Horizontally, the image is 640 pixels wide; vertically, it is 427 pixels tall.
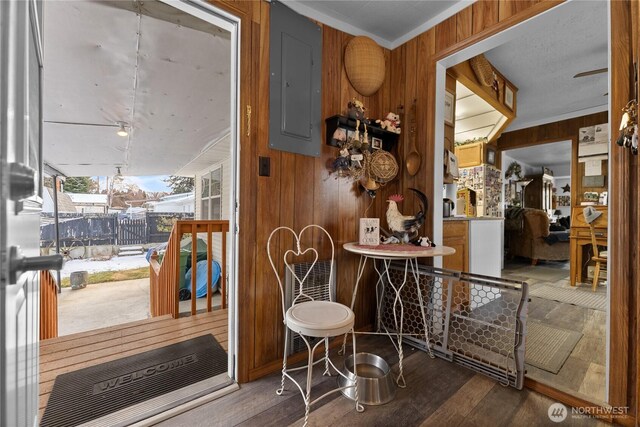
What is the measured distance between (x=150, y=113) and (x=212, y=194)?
2.69 meters

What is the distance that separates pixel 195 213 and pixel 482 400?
714cm

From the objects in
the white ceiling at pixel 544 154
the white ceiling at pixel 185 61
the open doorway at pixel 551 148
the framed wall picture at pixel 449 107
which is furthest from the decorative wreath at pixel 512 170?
the framed wall picture at pixel 449 107

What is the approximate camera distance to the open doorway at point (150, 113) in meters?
1.67

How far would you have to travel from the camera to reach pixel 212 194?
5.86 meters

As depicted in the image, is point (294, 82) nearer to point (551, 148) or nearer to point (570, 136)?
point (570, 136)

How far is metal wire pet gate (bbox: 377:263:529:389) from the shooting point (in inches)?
64.1

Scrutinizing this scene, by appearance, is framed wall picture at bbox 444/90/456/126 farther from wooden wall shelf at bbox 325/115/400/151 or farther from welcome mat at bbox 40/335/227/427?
welcome mat at bbox 40/335/227/427

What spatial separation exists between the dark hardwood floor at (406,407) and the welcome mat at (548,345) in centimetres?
44

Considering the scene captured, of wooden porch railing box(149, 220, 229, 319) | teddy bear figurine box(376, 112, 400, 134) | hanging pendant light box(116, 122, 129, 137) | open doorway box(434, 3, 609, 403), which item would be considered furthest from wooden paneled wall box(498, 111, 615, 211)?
hanging pendant light box(116, 122, 129, 137)

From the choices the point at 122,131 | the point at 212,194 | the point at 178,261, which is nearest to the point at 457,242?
the point at 178,261

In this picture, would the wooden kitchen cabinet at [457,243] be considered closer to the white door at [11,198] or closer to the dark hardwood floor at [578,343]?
the dark hardwood floor at [578,343]

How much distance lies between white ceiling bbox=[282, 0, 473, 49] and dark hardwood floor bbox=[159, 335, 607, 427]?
2.56 metres

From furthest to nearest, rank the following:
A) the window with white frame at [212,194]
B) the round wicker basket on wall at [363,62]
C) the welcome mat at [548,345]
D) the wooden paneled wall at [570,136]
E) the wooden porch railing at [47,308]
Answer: the window with white frame at [212,194], the wooden paneled wall at [570,136], the wooden porch railing at [47,308], the round wicker basket on wall at [363,62], the welcome mat at [548,345]

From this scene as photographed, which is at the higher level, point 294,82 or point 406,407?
point 294,82
